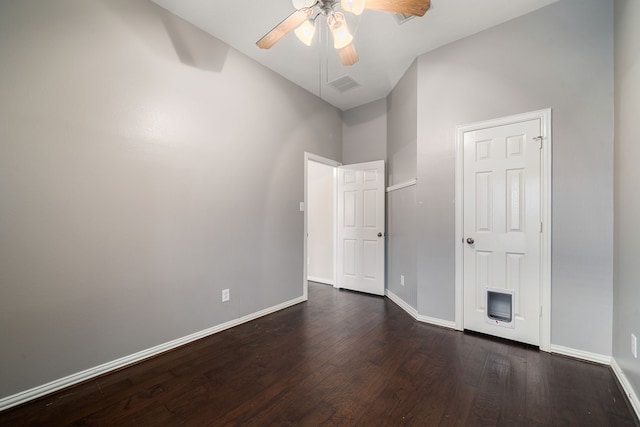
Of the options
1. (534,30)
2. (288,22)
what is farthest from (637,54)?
(288,22)

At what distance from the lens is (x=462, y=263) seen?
2.69m

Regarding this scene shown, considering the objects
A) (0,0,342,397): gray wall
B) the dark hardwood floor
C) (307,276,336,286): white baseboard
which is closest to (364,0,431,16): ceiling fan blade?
(0,0,342,397): gray wall

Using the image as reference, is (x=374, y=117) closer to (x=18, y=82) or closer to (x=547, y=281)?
(x=547, y=281)

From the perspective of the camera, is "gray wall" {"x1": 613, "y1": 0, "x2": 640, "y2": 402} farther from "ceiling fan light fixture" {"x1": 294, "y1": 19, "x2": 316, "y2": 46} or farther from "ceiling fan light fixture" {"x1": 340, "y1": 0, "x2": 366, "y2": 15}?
"ceiling fan light fixture" {"x1": 294, "y1": 19, "x2": 316, "y2": 46}

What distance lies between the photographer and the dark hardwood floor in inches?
61.1

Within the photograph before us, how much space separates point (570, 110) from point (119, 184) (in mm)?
3696

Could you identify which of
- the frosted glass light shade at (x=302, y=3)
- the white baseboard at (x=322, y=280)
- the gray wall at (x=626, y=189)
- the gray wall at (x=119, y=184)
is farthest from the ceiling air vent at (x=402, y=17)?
the white baseboard at (x=322, y=280)

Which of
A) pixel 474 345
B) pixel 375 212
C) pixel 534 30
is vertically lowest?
pixel 474 345

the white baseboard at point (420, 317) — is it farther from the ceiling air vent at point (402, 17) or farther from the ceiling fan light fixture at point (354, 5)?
the ceiling air vent at point (402, 17)

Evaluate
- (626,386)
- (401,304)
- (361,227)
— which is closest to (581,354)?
(626,386)

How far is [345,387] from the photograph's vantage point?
5.98 feet

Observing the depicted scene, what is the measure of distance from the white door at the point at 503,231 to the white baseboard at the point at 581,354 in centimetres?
13

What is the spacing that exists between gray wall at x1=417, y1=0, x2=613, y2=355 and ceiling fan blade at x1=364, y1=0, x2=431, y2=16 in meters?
1.34

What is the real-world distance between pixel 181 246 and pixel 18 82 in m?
1.50
